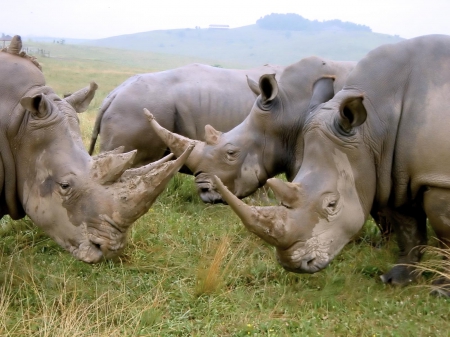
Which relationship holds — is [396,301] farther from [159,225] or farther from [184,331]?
[159,225]

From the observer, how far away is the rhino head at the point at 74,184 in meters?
4.17

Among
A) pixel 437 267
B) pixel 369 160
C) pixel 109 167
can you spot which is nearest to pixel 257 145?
pixel 369 160

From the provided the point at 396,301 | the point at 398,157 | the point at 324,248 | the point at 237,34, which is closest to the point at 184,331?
the point at 324,248

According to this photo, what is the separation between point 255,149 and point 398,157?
1752 millimetres

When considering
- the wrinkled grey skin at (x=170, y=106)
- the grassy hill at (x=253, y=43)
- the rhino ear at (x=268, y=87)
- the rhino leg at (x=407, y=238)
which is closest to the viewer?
the rhino leg at (x=407, y=238)

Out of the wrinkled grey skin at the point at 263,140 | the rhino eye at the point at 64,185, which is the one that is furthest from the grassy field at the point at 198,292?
the rhino eye at the point at 64,185

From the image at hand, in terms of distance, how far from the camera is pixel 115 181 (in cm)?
428

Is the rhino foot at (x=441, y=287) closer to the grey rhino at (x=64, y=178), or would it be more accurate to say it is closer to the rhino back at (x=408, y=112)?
the rhino back at (x=408, y=112)

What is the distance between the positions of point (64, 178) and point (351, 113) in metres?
2.10

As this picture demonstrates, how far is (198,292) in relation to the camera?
4.73 m

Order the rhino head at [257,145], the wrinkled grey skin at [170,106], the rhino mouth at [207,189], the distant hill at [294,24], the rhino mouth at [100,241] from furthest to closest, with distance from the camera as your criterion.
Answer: the distant hill at [294,24] < the wrinkled grey skin at [170,106] < the rhino mouth at [207,189] < the rhino head at [257,145] < the rhino mouth at [100,241]

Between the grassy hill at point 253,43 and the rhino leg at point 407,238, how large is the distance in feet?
271

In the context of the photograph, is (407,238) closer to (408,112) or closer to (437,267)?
(437,267)

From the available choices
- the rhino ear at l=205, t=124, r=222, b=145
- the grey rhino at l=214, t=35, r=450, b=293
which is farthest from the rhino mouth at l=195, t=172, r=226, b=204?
the grey rhino at l=214, t=35, r=450, b=293
